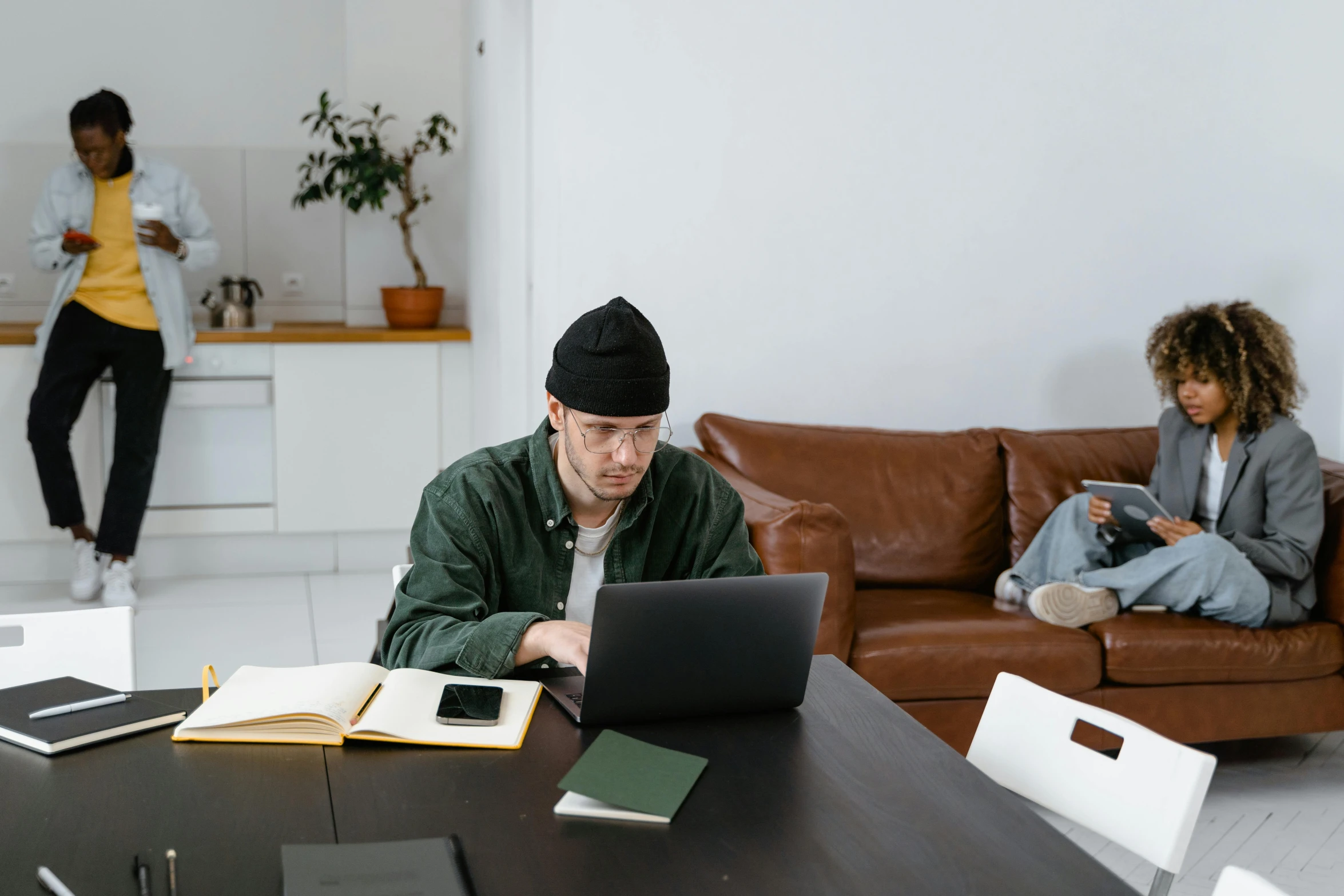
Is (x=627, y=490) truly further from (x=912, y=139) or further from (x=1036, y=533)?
(x=912, y=139)

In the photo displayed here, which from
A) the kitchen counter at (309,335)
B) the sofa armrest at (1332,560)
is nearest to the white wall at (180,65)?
the kitchen counter at (309,335)

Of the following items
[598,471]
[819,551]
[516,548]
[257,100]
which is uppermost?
[257,100]

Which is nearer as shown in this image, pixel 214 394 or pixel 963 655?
pixel 963 655

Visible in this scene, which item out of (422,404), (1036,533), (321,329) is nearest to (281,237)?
(321,329)

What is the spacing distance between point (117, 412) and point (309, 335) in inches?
29.0

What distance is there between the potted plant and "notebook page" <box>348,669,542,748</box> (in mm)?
3433

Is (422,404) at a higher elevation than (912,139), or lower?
lower

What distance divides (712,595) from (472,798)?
0.35 m

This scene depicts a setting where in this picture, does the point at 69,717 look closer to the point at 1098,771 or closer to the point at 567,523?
the point at 567,523

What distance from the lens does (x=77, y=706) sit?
4.66ft

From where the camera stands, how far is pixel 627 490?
176 cm

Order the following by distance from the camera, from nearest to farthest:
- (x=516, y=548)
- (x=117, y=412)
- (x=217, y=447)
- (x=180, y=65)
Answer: (x=516, y=548), (x=117, y=412), (x=217, y=447), (x=180, y=65)

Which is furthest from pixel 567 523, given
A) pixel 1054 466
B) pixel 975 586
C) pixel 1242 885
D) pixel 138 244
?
pixel 138 244

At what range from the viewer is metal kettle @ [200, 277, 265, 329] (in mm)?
4730
